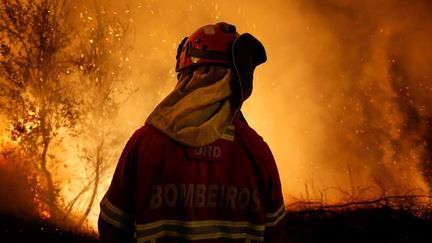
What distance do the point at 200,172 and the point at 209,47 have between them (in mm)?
661

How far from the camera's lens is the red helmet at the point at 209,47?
5.47 feet

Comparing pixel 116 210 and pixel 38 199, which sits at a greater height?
pixel 116 210

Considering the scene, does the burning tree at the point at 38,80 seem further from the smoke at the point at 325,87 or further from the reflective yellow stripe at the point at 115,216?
the reflective yellow stripe at the point at 115,216

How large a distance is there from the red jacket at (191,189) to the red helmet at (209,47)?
38cm

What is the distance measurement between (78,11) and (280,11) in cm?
673

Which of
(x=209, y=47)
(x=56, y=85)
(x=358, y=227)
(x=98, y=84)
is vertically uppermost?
(x=98, y=84)

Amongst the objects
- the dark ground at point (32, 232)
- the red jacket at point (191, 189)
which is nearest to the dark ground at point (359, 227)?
the red jacket at point (191, 189)

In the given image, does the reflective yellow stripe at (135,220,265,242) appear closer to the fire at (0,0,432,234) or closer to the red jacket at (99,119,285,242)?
the red jacket at (99,119,285,242)

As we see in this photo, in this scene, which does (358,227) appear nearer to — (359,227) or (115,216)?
(359,227)

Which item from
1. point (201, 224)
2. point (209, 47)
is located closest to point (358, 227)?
point (201, 224)

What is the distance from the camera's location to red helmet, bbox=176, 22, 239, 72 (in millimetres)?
1668

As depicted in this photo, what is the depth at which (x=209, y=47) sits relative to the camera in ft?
5.57

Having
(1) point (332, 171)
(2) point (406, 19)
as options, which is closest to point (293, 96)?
(1) point (332, 171)

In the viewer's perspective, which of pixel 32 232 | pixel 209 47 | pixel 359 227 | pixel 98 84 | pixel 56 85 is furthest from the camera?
pixel 98 84
